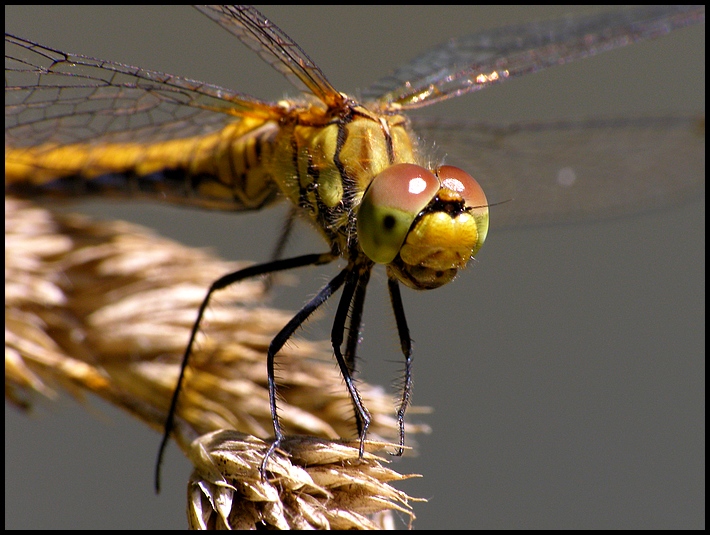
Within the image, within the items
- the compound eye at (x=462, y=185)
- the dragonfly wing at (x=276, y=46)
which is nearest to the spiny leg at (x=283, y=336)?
the compound eye at (x=462, y=185)

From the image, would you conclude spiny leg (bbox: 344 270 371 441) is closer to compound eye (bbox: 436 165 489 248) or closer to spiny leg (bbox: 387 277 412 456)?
spiny leg (bbox: 387 277 412 456)

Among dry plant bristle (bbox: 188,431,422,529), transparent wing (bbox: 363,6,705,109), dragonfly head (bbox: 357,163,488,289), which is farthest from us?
transparent wing (bbox: 363,6,705,109)

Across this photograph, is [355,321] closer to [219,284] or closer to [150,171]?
[219,284]

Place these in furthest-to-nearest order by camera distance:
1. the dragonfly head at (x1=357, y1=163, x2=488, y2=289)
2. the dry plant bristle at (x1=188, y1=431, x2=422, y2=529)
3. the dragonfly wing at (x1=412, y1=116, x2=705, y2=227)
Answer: the dragonfly wing at (x1=412, y1=116, x2=705, y2=227)
the dragonfly head at (x1=357, y1=163, x2=488, y2=289)
the dry plant bristle at (x1=188, y1=431, x2=422, y2=529)

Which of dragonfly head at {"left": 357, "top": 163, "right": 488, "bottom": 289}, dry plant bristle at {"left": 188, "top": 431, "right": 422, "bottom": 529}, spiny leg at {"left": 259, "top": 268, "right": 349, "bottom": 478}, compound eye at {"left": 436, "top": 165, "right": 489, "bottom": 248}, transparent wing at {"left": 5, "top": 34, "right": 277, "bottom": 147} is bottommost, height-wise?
dry plant bristle at {"left": 188, "top": 431, "right": 422, "bottom": 529}

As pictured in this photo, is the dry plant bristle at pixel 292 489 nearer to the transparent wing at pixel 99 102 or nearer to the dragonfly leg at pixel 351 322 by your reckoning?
the dragonfly leg at pixel 351 322

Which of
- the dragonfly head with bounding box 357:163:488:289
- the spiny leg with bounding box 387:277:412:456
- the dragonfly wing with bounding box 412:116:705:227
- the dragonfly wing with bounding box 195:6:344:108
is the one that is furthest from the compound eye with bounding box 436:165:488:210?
the dragonfly wing with bounding box 412:116:705:227

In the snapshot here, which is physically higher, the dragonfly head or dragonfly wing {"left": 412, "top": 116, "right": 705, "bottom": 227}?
dragonfly wing {"left": 412, "top": 116, "right": 705, "bottom": 227}
